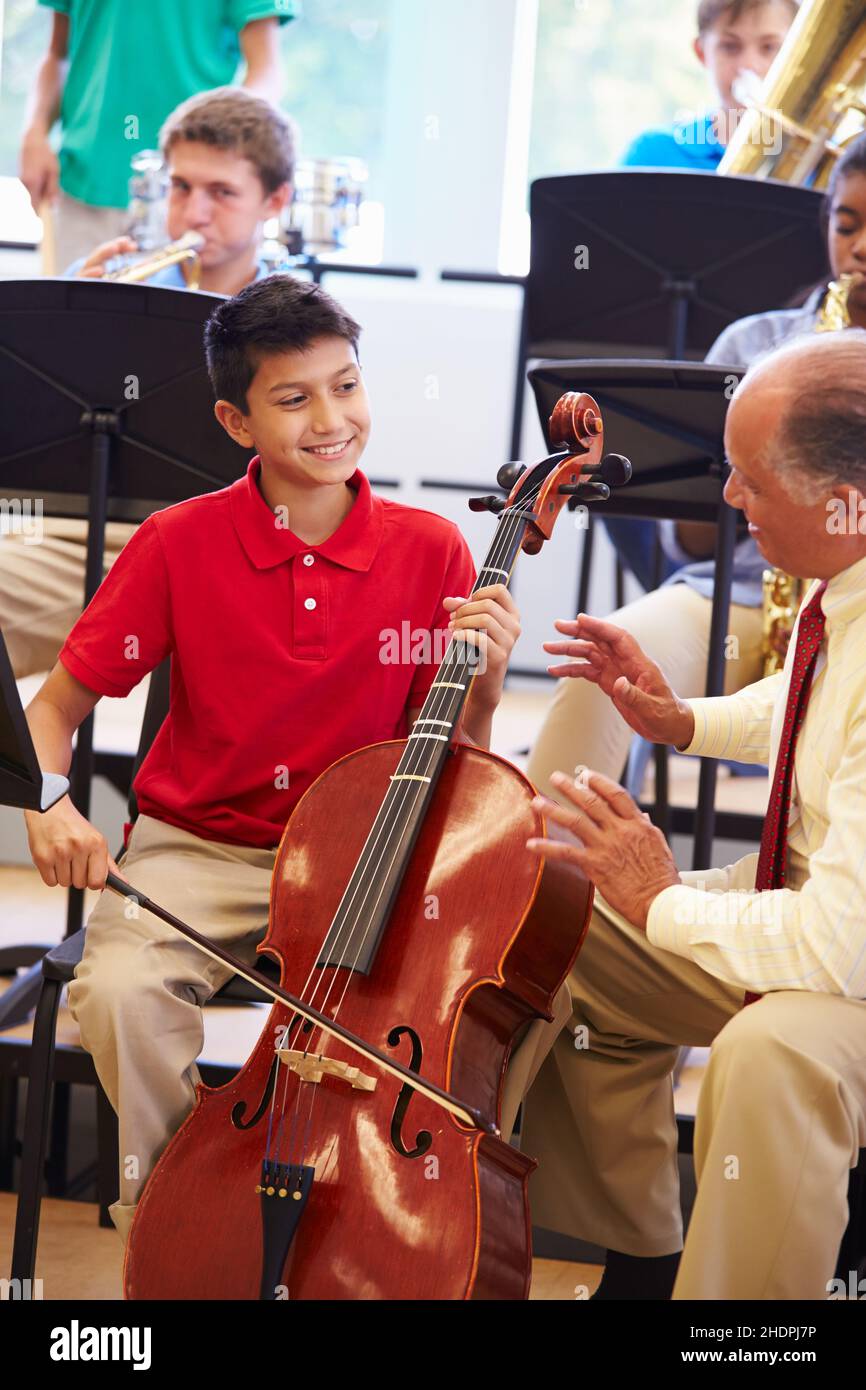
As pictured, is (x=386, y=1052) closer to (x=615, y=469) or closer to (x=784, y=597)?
(x=615, y=469)

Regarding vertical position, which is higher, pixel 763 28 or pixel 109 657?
pixel 763 28

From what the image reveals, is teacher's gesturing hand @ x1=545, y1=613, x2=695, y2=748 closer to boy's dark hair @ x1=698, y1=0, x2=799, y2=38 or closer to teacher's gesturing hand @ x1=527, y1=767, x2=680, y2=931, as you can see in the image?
teacher's gesturing hand @ x1=527, y1=767, x2=680, y2=931

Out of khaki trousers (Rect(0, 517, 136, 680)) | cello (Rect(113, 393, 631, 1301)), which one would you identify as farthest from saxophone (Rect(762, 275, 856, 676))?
khaki trousers (Rect(0, 517, 136, 680))

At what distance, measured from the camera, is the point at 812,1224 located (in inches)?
51.0

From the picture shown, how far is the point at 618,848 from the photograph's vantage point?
1.40 meters

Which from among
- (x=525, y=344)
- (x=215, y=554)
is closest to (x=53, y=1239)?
(x=215, y=554)

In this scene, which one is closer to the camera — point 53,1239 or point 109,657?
point 109,657

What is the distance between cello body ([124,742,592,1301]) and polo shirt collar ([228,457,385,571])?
33cm

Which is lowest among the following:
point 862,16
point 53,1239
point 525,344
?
point 53,1239

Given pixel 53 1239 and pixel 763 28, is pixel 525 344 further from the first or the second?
pixel 53 1239

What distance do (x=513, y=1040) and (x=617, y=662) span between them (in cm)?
43

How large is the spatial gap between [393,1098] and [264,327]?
855mm

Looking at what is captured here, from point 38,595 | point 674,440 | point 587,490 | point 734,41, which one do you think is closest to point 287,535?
point 587,490
